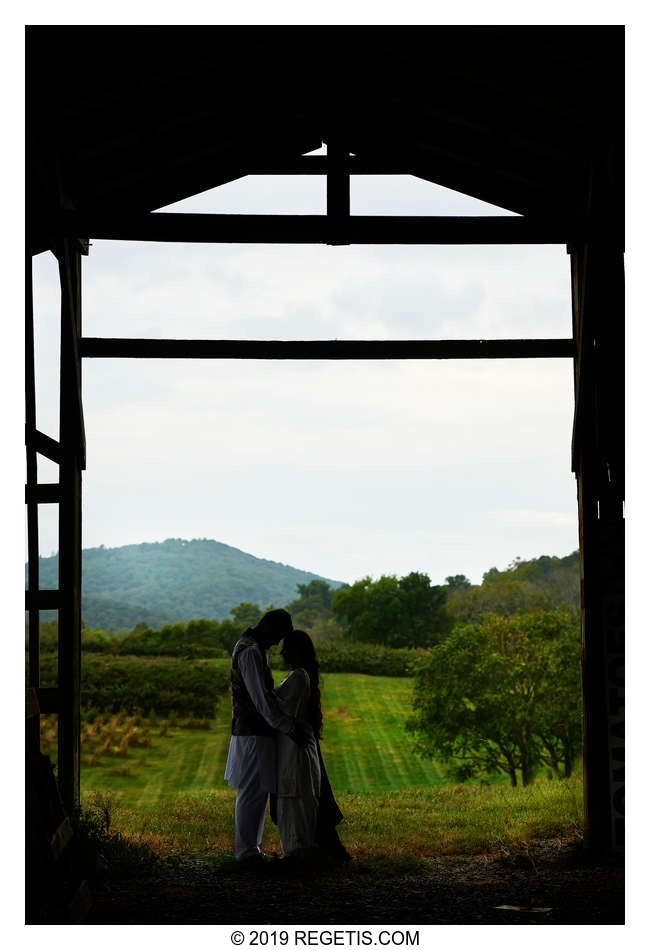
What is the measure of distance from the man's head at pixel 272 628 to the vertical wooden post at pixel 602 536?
7.27ft

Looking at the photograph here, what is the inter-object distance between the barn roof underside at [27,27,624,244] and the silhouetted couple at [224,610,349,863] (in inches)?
127

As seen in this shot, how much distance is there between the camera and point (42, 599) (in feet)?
A: 22.0

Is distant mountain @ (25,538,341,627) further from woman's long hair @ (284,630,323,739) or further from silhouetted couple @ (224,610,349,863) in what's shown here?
woman's long hair @ (284,630,323,739)

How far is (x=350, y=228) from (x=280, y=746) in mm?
3554

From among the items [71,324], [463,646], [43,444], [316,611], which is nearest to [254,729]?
[43,444]

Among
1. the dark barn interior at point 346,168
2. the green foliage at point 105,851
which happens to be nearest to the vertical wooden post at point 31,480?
the dark barn interior at point 346,168

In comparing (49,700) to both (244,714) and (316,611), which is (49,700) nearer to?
(244,714)

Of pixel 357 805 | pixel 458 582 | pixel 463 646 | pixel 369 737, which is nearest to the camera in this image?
pixel 357 805

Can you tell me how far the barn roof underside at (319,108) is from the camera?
5703 millimetres

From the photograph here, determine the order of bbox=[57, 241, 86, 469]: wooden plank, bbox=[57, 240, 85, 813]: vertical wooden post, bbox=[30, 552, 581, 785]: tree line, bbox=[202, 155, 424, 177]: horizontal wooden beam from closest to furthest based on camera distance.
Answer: bbox=[57, 241, 86, 469]: wooden plank < bbox=[57, 240, 85, 813]: vertical wooden post < bbox=[202, 155, 424, 177]: horizontal wooden beam < bbox=[30, 552, 581, 785]: tree line

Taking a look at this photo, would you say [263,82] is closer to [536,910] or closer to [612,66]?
[612,66]

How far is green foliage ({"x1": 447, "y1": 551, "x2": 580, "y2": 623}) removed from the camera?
881 inches

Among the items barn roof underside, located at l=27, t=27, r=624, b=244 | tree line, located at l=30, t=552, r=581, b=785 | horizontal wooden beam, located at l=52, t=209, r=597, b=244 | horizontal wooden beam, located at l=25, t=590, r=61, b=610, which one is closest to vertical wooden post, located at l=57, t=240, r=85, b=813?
horizontal wooden beam, located at l=25, t=590, r=61, b=610

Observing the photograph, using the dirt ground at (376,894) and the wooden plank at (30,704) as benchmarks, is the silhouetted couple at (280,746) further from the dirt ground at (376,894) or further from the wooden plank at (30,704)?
the wooden plank at (30,704)
